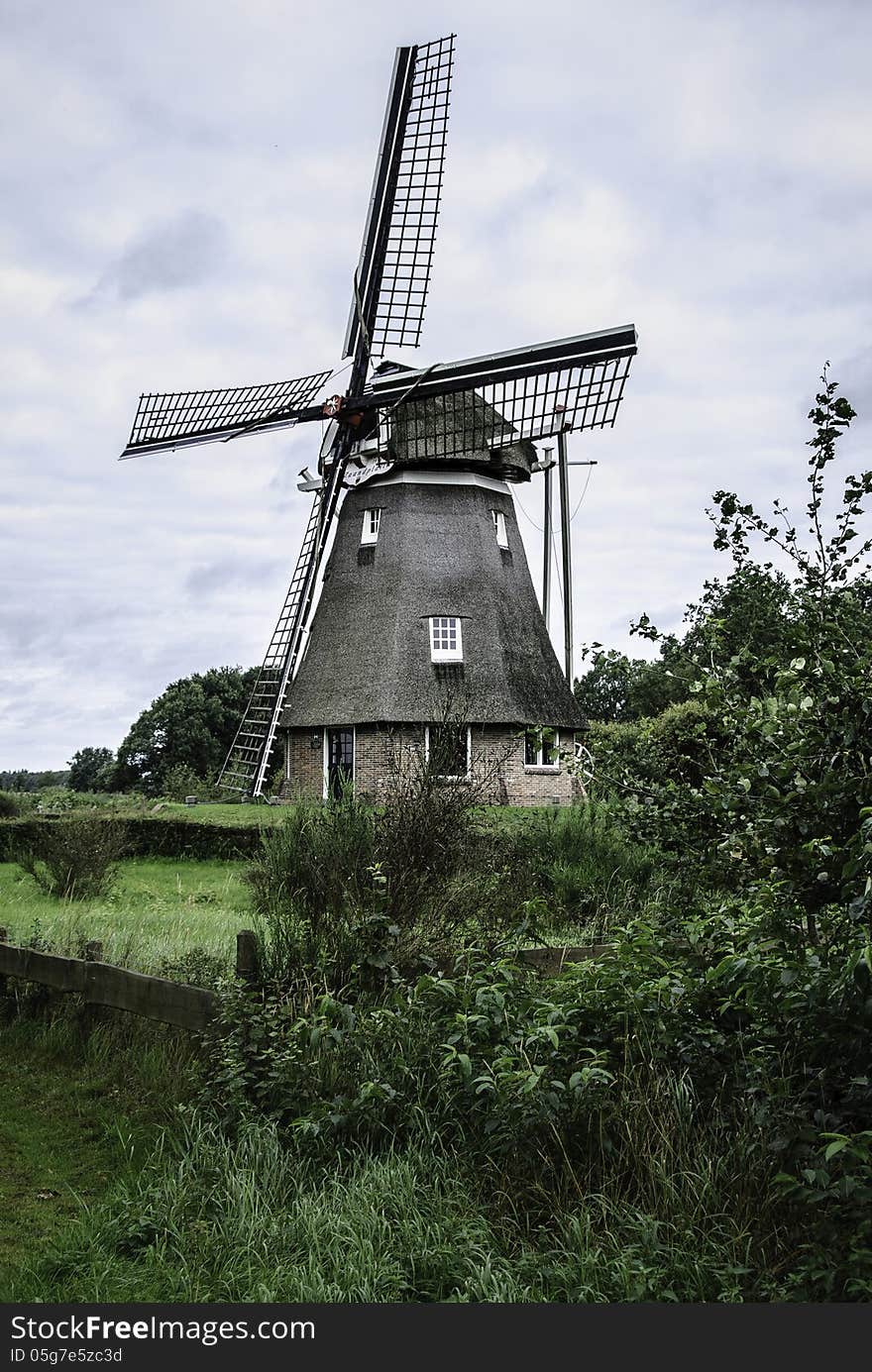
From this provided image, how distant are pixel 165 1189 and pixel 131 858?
13540 millimetres

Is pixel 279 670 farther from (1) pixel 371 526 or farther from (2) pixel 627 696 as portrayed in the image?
(2) pixel 627 696

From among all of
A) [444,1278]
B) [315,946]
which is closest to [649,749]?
[315,946]

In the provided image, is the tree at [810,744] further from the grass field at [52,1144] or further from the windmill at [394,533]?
the windmill at [394,533]

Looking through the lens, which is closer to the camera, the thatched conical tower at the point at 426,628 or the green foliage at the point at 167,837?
the green foliage at the point at 167,837

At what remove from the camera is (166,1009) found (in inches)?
262

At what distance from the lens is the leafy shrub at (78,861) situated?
46.0ft

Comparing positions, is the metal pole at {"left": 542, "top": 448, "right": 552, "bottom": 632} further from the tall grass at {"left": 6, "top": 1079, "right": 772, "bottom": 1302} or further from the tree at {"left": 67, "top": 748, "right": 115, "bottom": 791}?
the tree at {"left": 67, "top": 748, "right": 115, "bottom": 791}

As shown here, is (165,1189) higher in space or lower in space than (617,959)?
lower

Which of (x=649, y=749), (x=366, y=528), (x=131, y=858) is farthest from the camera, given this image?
(x=366, y=528)

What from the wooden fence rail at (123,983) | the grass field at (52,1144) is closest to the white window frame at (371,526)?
the wooden fence rail at (123,983)

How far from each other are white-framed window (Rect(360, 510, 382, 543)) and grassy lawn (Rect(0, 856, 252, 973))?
10.1 m

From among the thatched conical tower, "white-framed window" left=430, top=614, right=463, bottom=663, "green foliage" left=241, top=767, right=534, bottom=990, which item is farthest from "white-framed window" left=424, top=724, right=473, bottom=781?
"white-framed window" left=430, top=614, right=463, bottom=663

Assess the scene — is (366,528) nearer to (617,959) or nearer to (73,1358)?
(617,959)

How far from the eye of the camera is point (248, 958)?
21.2 feet
